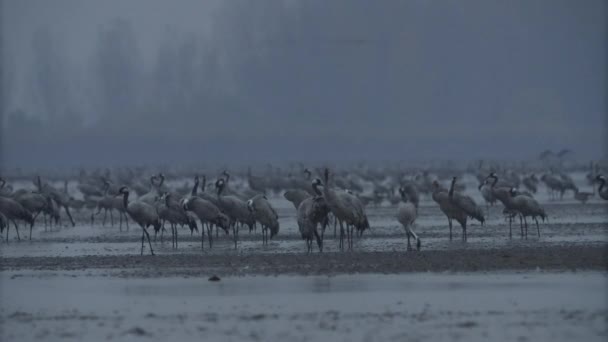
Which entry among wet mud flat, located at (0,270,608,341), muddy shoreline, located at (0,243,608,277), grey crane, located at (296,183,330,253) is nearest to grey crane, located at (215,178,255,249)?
grey crane, located at (296,183,330,253)

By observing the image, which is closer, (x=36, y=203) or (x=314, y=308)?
(x=314, y=308)

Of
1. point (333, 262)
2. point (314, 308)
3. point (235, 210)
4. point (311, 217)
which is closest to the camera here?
point (314, 308)

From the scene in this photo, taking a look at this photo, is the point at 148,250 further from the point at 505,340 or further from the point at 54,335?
the point at 505,340

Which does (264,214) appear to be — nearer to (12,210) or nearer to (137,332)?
(12,210)

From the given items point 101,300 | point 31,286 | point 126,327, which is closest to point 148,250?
point 31,286

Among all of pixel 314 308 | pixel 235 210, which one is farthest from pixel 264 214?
pixel 314 308

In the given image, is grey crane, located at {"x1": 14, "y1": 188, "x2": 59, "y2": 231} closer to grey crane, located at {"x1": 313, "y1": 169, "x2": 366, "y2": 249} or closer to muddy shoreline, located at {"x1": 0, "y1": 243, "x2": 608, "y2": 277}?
muddy shoreline, located at {"x1": 0, "y1": 243, "x2": 608, "y2": 277}

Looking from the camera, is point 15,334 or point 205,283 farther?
point 205,283

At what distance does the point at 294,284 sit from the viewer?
48.3 feet

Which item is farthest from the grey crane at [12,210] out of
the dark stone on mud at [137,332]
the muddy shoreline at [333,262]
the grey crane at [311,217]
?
the dark stone on mud at [137,332]

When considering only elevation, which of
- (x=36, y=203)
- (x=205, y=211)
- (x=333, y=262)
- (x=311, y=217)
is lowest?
(x=333, y=262)

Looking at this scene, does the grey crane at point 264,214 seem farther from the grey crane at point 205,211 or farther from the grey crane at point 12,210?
the grey crane at point 12,210

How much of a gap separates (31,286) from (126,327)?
4.04 meters

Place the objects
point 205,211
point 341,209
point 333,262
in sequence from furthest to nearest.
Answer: point 205,211, point 341,209, point 333,262
